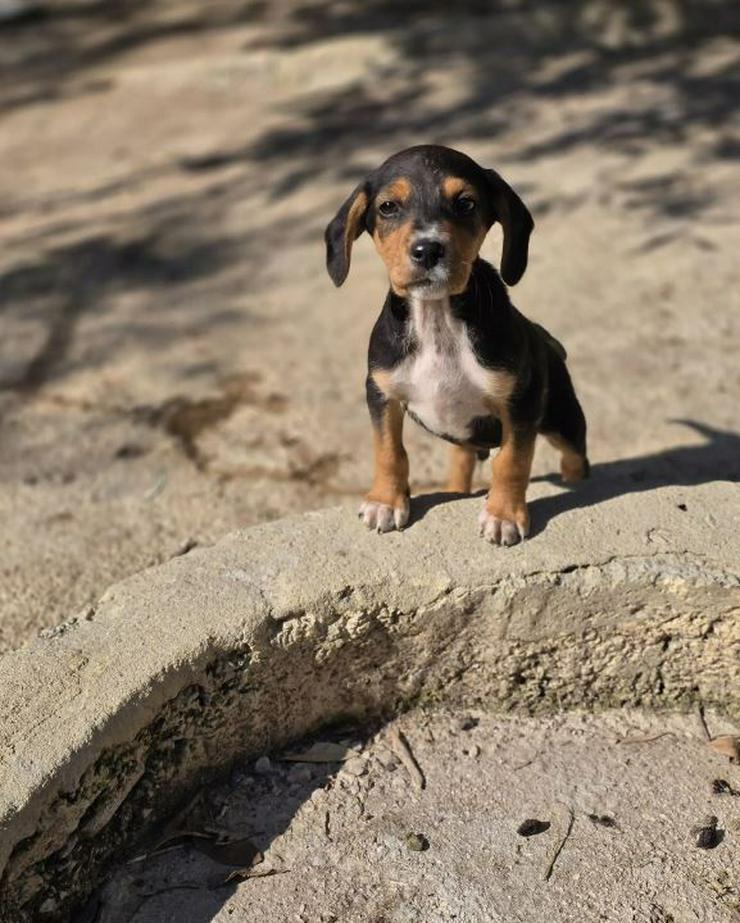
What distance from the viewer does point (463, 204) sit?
10.7 ft

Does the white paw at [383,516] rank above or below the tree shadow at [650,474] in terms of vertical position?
above

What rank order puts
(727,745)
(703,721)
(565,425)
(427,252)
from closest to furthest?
1. (427,252)
2. (727,745)
3. (703,721)
4. (565,425)

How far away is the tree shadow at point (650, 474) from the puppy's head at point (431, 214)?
0.83 meters

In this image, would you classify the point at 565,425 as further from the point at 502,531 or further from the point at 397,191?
the point at 397,191

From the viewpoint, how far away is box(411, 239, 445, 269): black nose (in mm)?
3156

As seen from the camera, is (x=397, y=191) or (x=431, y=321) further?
(x=431, y=321)

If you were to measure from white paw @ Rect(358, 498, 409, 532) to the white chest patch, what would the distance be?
336 millimetres

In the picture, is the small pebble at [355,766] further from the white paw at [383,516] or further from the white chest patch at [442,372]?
the white chest patch at [442,372]

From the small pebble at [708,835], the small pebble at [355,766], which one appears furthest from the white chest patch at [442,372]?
the small pebble at [708,835]

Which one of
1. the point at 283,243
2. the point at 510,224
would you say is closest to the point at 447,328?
the point at 510,224

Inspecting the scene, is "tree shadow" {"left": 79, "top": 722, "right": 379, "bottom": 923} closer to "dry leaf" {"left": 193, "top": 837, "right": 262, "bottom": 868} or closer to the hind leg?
"dry leaf" {"left": 193, "top": 837, "right": 262, "bottom": 868}

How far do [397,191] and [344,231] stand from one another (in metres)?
0.26

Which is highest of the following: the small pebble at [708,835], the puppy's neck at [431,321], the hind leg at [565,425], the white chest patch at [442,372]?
the puppy's neck at [431,321]

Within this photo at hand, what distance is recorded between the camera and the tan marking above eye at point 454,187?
10.6 feet
